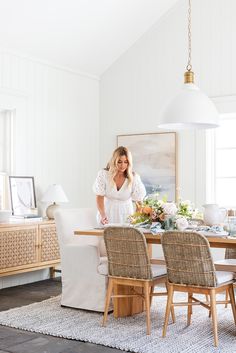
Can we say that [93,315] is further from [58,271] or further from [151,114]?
[151,114]

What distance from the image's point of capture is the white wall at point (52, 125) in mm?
6688

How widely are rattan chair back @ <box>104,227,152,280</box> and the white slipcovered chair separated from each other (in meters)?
0.37

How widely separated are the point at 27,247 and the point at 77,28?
2.76m

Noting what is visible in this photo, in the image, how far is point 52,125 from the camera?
23.7 ft

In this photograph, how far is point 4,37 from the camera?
638 centimetres

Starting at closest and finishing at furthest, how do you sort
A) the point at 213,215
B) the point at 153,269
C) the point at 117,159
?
the point at 153,269 < the point at 213,215 < the point at 117,159

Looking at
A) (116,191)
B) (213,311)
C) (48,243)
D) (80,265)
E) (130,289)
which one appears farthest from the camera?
(48,243)

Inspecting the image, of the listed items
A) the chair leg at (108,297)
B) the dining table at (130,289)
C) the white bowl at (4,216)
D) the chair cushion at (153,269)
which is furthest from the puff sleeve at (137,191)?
the white bowl at (4,216)

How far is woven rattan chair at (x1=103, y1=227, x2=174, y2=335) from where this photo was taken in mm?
4367

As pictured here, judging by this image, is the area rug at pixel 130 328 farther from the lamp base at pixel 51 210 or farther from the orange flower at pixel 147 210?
the lamp base at pixel 51 210

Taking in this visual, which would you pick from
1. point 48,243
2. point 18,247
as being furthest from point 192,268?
point 48,243

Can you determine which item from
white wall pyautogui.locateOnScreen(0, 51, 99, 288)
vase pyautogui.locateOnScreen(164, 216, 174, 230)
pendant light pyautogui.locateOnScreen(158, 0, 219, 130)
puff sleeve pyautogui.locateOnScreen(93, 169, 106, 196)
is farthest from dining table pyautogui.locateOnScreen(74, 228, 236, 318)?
white wall pyautogui.locateOnScreen(0, 51, 99, 288)

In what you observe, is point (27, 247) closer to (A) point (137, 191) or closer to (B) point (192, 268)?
(A) point (137, 191)

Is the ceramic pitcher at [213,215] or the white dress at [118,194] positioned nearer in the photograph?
the ceramic pitcher at [213,215]
